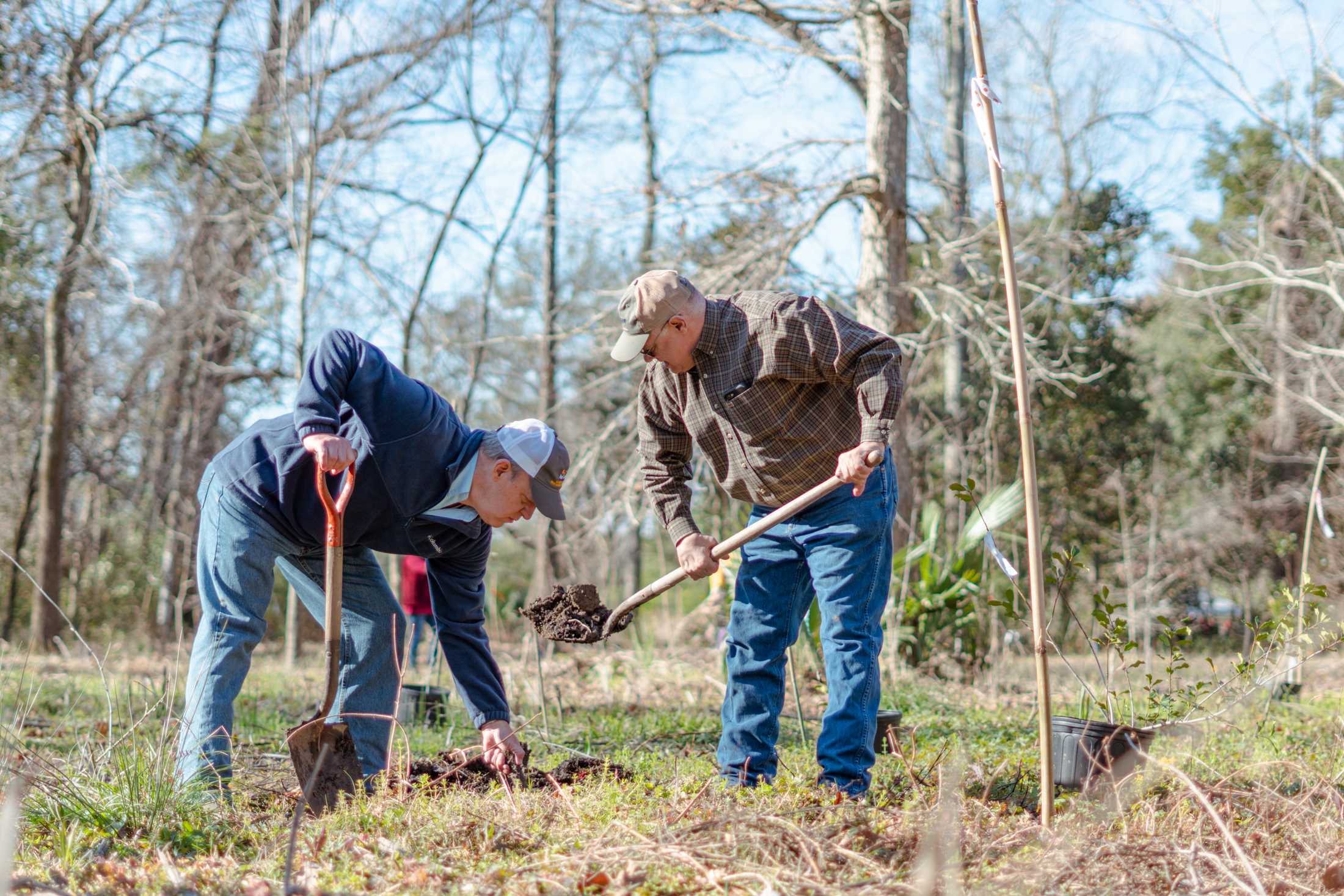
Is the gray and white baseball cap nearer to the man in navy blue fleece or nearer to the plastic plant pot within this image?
the man in navy blue fleece

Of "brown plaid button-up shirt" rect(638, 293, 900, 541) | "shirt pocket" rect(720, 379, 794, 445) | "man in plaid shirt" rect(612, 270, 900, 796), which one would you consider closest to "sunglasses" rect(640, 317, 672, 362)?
"man in plaid shirt" rect(612, 270, 900, 796)

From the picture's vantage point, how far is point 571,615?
3582 millimetres

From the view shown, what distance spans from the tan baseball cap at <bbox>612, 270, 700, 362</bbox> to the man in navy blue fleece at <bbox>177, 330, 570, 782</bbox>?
366 millimetres

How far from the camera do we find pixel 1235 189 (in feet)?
64.1

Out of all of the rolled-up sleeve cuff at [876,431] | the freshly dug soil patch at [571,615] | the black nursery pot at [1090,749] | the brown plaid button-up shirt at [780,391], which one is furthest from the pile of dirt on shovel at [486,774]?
the black nursery pot at [1090,749]

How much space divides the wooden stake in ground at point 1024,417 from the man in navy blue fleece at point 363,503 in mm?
1282

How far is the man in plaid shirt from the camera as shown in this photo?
3.20 m

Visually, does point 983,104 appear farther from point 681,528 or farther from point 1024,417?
point 681,528

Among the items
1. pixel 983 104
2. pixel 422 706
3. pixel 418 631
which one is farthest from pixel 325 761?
pixel 418 631

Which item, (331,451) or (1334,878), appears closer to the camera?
(1334,878)

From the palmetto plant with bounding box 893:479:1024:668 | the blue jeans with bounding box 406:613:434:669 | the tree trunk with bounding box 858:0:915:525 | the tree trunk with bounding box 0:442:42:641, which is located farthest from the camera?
the tree trunk with bounding box 0:442:42:641

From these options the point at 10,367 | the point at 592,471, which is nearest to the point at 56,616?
the point at 10,367

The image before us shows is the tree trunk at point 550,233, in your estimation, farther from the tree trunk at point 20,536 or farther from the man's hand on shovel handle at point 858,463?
the man's hand on shovel handle at point 858,463

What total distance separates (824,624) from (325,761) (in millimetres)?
1496
